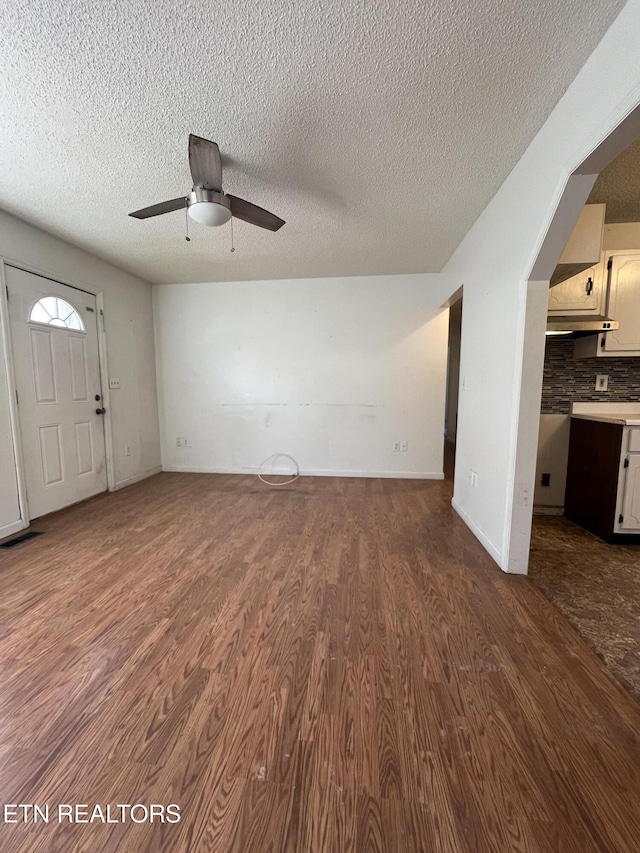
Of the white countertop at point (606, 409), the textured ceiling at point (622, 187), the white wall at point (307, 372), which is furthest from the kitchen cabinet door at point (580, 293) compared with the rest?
the white wall at point (307, 372)

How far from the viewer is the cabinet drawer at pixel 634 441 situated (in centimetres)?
220

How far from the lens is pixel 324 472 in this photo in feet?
13.5

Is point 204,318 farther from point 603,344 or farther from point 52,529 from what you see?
point 603,344

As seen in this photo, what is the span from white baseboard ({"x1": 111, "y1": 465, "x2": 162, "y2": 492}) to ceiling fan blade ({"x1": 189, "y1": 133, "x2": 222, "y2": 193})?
3.19m

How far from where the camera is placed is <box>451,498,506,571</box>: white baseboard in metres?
2.04

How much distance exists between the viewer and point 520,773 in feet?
3.00

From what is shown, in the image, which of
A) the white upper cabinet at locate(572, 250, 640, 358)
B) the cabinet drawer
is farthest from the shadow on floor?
the white upper cabinet at locate(572, 250, 640, 358)

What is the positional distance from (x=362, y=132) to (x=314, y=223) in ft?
3.17

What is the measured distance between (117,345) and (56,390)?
2.93 ft

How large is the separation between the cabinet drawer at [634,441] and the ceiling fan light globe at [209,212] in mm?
3010

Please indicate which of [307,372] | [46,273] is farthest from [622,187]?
[46,273]

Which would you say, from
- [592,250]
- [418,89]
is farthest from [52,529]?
[592,250]

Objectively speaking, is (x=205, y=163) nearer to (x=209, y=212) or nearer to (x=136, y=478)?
(x=209, y=212)

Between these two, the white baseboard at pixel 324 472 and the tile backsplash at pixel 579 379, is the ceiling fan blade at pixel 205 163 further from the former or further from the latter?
the white baseboard at pixel 324 472
